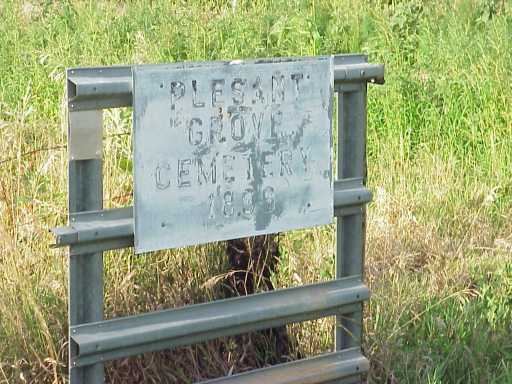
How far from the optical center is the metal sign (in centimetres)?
371

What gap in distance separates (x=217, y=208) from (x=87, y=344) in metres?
0.62

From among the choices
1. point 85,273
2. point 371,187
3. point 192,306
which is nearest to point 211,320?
point 192,306

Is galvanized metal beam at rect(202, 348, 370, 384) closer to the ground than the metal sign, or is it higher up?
closer to the ground

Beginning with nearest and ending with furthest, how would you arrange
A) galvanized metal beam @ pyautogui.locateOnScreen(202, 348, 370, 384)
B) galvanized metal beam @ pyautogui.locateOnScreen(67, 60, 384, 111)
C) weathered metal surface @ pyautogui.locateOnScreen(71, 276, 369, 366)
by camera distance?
1. galvanized metal beam @ pyautogui.locateOnScreen(67, 60, 384, 111)
2. weathered metal surface @ pyautogui.locateOnScreen(71, 276, 369, 366)
3. galvanized metal beam @ pyautogui.locateOnScreen(202, 348, 370, 384)

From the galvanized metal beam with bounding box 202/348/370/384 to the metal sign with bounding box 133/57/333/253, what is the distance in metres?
0.50

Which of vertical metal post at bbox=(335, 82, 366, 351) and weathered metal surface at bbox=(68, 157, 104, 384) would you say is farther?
vertical metal post at bbox=(335, 82, 366, 351)

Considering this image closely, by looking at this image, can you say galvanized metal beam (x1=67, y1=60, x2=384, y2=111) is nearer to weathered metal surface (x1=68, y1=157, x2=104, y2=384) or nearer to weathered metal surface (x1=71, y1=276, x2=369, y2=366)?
weathered metal surface (x1=68, y1=157, x2=104, y2=384)

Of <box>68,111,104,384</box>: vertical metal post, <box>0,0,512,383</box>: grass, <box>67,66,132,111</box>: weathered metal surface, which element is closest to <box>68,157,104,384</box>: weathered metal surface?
<box>68,111,104,384</box>: vertical metal post

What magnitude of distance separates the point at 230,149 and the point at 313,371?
0.89 meters

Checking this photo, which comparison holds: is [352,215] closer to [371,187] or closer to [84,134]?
[84,134]

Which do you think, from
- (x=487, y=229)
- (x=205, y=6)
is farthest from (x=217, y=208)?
(x=205, y=6)

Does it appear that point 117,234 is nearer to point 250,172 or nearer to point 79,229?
point 79,229

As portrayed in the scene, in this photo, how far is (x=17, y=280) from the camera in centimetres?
445

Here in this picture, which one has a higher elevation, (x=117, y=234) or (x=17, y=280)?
(x=117, y=234)
